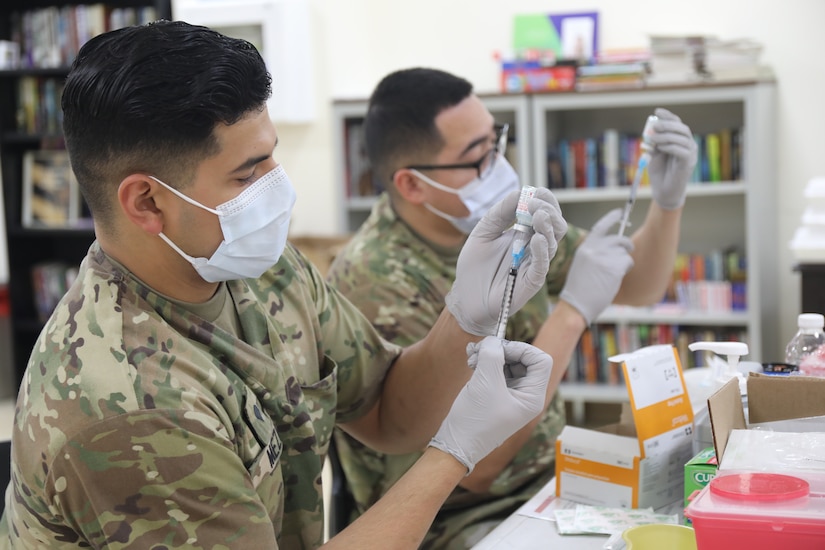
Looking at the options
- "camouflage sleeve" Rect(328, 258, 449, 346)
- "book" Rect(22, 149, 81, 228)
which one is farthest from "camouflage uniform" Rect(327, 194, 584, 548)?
"book" Rect(22, 149, 81, 228)

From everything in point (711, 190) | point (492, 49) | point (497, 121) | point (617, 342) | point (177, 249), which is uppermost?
point (492, 49)

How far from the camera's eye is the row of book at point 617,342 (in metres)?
3.82

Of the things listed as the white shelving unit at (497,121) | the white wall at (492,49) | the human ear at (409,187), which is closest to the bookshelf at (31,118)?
the white wall at (492,49)

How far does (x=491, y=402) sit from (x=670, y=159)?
35.3 inches

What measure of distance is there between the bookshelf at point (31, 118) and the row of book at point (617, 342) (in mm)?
2438

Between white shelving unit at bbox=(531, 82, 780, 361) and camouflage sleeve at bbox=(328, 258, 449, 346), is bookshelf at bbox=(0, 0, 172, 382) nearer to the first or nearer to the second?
white shelving unit at bbox=(531, 82, 780, 361)

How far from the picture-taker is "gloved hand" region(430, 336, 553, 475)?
1.21 m

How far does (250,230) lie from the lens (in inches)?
48.4

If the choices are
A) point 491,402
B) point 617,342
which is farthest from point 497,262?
point 617,342

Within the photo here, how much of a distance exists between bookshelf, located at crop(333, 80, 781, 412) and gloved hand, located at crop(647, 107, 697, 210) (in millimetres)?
1825

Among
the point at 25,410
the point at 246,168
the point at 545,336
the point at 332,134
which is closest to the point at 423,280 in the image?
the point at 545,336

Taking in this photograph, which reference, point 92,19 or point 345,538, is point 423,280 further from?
point 92,19

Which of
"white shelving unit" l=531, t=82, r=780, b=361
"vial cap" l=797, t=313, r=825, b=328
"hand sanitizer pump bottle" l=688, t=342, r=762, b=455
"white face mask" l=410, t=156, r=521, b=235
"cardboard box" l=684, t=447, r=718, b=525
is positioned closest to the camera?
"cardboard box" l=684, t=447, r=718, b=525

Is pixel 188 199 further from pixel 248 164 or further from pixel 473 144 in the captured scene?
pixel 473 144
